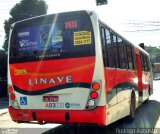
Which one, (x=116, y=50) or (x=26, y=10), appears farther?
(x=26, y=10)

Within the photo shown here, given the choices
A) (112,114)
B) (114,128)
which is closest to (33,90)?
(112,114)

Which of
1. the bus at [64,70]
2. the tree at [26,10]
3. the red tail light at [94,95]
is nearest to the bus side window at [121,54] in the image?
the bus at [64,70]

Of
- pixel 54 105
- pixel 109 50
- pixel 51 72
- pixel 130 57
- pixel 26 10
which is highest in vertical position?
pixel 26 10

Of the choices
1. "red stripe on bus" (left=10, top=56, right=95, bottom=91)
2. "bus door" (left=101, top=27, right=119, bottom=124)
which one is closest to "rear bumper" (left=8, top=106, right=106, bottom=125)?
"bus door" (left=101, top=27, right=119, bottom=124)

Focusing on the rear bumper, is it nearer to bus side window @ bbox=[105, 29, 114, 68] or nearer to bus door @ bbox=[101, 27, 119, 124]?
bus door @ bbox=[101, 27, 119, 124]

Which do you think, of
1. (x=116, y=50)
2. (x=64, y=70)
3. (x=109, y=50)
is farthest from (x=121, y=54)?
(x=64, y=70)

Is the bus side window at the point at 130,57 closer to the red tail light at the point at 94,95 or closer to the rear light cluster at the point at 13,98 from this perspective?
the red tail light at the point at 94,95

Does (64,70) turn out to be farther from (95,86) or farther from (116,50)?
(116,50)

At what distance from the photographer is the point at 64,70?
7531mm

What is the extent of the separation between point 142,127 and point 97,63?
3.47 metres

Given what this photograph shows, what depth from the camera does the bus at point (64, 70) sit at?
7223mm

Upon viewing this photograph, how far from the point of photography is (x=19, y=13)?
38.2 m

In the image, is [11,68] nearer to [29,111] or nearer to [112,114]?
[29,111]

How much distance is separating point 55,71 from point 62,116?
1.08 meters
